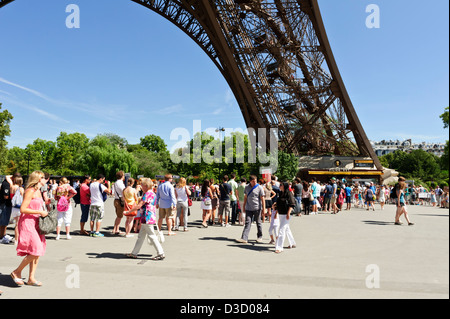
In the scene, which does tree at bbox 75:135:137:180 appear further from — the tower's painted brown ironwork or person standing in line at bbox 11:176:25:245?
person standing in line at bbox 11:176:25:245

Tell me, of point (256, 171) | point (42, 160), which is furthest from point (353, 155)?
point (42, 160)

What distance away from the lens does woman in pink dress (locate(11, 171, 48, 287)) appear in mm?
4762

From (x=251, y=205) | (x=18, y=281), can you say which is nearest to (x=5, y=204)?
(x=18, y=281)

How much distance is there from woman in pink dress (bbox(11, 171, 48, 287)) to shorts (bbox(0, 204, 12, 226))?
4131mm

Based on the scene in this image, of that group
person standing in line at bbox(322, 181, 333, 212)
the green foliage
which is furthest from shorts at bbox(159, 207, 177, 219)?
the green foliage

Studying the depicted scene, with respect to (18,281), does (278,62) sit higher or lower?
higher

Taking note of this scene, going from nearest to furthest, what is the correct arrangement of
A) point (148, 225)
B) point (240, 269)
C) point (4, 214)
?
point (240, 269)
point (148, 225)
point (4, 214)

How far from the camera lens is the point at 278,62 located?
2792cm

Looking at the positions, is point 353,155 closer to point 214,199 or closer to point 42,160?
point 214,199

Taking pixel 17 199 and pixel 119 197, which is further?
pixel 119 197

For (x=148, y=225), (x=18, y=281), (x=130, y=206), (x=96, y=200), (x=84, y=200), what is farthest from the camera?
(x=84, y=200)

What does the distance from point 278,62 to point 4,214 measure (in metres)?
24.2

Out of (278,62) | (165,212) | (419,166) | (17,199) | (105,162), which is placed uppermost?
(278,62)

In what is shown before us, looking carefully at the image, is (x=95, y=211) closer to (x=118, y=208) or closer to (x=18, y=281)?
(x=118, y=208)
